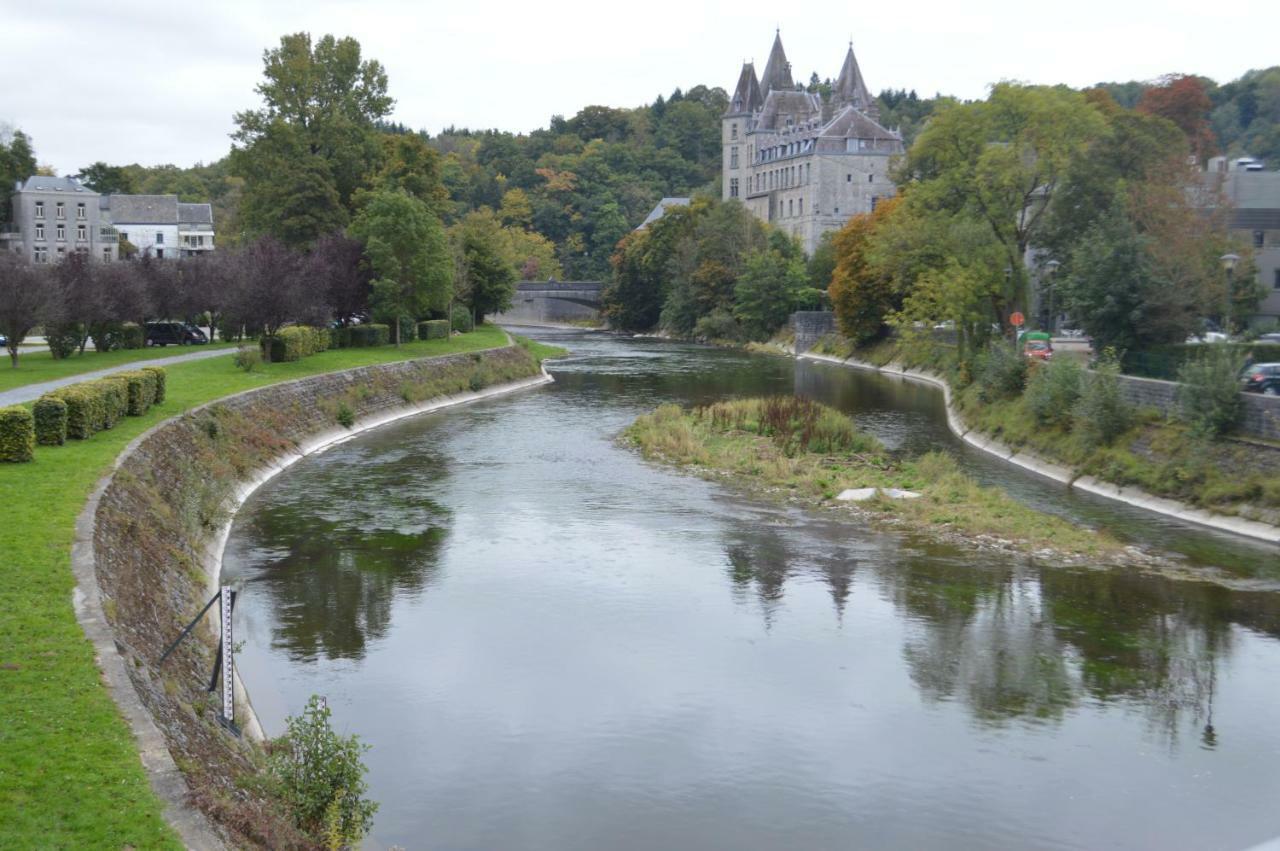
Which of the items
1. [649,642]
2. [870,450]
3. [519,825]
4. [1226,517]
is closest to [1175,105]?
[870,450]

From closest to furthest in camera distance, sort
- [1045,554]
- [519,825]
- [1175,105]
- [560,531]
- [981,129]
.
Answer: [519,825], [1045,554], [560,531], [981,129], [1175,105]

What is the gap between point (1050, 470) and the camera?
38219 mm

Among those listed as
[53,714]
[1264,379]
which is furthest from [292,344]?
[53,714]

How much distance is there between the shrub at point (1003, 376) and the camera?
153 feet

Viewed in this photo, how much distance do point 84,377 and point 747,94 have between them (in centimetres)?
12122

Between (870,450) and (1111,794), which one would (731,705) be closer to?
(1111,794)

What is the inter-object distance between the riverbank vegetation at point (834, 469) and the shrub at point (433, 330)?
A: 26.0 meters

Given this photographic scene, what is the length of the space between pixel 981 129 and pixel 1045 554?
114 feet

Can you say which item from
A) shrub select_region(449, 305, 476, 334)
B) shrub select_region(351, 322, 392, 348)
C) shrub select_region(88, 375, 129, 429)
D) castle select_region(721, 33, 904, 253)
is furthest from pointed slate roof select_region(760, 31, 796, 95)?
shrub select_region(88, 375, 129, 429)

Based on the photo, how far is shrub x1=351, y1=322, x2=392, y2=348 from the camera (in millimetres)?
64188

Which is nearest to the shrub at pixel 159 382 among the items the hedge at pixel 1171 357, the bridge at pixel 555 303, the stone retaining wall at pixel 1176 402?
the stone retaining wall at pixel 1176 402

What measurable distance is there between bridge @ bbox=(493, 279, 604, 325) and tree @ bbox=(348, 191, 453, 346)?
207 ft

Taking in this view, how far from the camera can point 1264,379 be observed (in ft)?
120

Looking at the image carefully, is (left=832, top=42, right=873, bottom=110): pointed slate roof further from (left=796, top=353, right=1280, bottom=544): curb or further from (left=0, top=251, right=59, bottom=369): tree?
(left=0, top=251, right=59, bottom=369): tree
